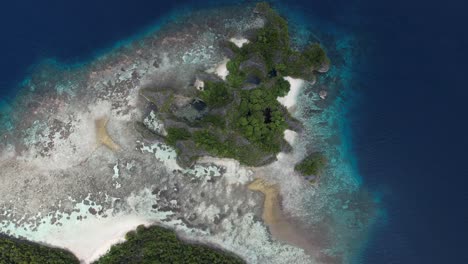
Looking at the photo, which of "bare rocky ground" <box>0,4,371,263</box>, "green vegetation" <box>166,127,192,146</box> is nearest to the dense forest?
"bare rocky ground" <box>0,4,371,263</box>

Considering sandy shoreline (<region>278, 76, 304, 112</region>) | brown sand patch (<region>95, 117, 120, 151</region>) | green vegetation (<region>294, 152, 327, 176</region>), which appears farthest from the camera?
sandy shoreline (<region>278, 76, 304, 112</region>)

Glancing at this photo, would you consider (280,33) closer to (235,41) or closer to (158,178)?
(235,41)

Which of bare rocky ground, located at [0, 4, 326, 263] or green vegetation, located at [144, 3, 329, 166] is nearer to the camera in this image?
green vegetation, located at [144, 3, 329, 166]

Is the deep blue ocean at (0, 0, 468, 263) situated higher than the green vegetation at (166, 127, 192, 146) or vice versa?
the deep blue ocean at (0, 0, 468, 263)

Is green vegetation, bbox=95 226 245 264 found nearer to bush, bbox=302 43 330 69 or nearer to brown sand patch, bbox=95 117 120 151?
brown sand patch, bbox=95 117 120 151

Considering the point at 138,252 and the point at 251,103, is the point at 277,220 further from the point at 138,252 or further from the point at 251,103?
the point at 138,252

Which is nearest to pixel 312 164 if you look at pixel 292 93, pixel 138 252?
pixel 292 93

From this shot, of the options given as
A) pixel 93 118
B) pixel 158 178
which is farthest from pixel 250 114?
pixel 93 118
